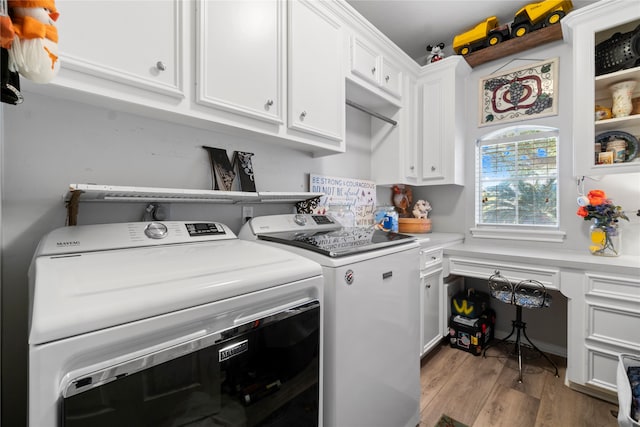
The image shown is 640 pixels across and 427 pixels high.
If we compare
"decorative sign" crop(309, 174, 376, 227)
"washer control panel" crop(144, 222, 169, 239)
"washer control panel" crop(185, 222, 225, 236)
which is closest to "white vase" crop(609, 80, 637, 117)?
"decorative sign" crop(309, 174, 376, 227)

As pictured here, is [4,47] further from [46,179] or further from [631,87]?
[631,87]

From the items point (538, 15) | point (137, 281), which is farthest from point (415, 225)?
point (137, 281)

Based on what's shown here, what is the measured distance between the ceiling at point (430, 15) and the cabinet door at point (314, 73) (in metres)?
0.89

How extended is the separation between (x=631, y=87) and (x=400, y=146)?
60.7 inches

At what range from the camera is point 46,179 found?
41.6 inches

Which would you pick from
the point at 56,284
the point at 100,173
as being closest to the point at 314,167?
the point at 100,173

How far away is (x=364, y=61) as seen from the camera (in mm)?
2020

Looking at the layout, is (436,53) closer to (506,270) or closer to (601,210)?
(601,210)

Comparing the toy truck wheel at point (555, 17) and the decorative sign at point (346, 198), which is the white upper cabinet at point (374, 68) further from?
the toy truck wheel at point (555, 17)

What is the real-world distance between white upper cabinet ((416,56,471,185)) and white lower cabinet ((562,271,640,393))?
1.24 m

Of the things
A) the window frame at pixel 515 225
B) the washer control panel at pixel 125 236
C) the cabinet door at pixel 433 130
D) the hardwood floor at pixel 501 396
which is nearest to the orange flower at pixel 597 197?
the window frame at pixel 515 225

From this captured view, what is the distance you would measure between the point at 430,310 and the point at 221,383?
189 centimetres

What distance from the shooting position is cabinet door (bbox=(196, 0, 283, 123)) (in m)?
1.16

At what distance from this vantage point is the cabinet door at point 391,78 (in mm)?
2236
